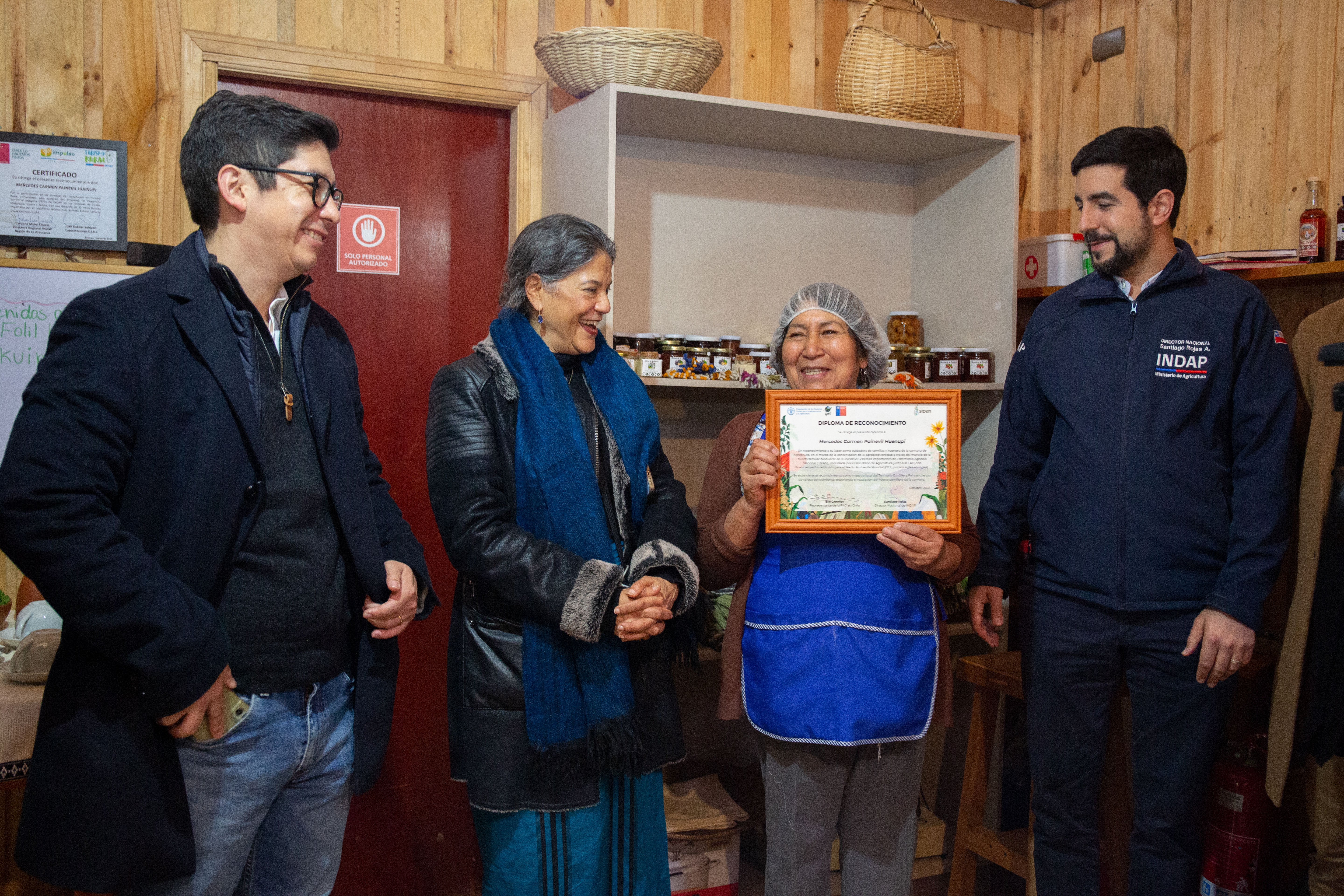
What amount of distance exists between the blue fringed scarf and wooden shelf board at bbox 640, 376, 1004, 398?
0.55 metres

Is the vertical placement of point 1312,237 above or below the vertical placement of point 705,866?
above

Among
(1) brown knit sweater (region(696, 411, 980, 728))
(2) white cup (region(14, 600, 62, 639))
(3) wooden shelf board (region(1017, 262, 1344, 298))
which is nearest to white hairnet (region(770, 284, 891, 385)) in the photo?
(1) brown knit sweater (region(696, 411, 980, 728))

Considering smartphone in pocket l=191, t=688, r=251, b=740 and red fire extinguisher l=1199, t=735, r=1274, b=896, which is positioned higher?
smartphone in pocket l=191, t=688, r=251, b=740

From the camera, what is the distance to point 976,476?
318 centimetres

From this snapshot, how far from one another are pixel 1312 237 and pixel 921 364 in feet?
3.42

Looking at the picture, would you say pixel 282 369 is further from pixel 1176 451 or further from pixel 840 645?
pixel 1176 451

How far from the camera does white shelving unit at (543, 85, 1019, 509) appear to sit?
9.60 feet

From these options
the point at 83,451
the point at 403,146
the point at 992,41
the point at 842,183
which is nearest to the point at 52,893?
the point at 83,451

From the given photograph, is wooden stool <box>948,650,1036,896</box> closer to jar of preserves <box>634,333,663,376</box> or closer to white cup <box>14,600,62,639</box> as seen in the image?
jar of preserves <box>634,333,663,376</box>

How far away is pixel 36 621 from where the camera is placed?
1.93 m

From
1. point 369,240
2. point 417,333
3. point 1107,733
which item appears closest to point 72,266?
point 369,240

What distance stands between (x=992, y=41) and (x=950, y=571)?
7.79 ft

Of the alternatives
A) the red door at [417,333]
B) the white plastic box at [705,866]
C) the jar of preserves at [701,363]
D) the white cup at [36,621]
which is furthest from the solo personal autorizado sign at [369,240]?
the white plastic box at [705,866]

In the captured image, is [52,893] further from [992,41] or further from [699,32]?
[992,41]
